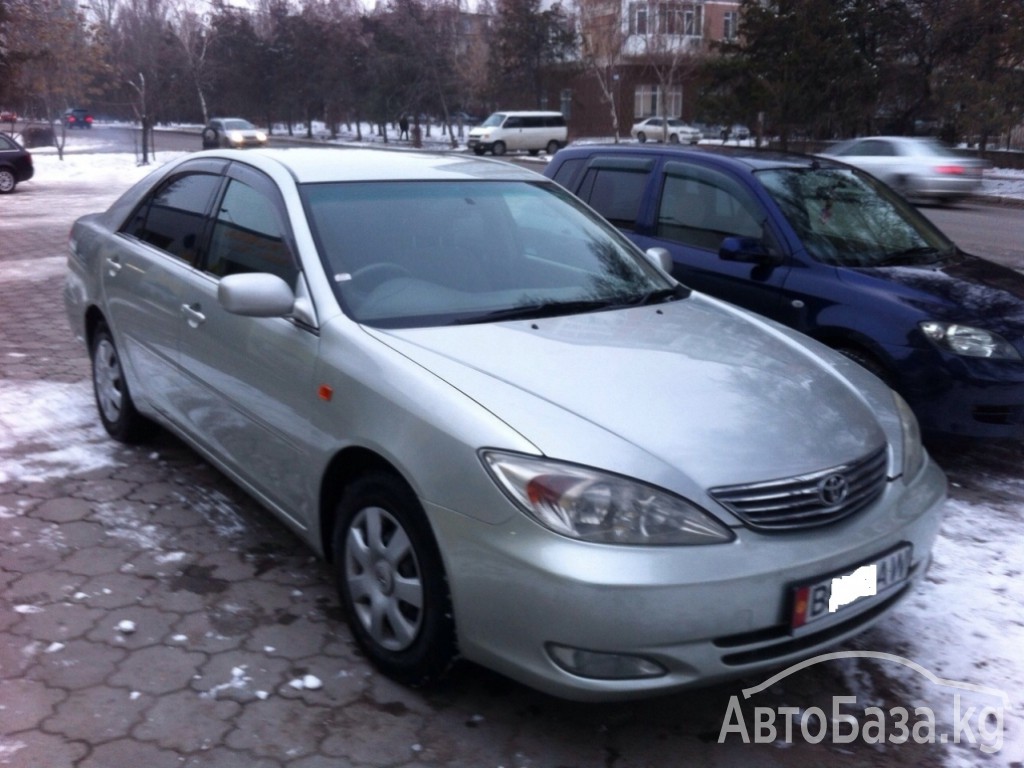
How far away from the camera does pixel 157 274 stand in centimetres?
477

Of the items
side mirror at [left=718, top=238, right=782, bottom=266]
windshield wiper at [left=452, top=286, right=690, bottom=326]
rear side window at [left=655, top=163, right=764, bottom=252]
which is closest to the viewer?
windshield wiper at [left=452, top=286, right=690, bottom=326]

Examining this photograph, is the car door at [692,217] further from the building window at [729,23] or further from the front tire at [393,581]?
the building window at [729,23]

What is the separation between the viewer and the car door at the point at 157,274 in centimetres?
461

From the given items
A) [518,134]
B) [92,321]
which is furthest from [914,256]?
[518,134]

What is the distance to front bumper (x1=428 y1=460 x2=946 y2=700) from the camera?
2.65m

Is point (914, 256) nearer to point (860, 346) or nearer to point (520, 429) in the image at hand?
point (860, 346)

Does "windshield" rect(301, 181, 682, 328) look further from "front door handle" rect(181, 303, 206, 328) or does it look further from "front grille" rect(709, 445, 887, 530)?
"front grille" rect(709, 445, 887, 530)

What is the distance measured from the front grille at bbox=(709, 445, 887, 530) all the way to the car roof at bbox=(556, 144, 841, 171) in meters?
3.52

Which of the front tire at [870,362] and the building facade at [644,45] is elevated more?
the building facade at [644,45]

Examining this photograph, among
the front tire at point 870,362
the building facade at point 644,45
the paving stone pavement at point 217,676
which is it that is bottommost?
the paving stone pavement at point 217,676

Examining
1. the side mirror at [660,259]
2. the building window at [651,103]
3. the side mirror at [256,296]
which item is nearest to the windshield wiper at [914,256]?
the side mirror at [660,259]

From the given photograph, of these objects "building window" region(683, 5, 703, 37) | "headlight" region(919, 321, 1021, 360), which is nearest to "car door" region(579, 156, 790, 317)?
"headlight" region(919, 321, 1021, 360)

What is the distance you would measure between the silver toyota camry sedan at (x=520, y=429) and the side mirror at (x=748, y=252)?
1.05 m

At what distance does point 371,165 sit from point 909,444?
7.96 feet
